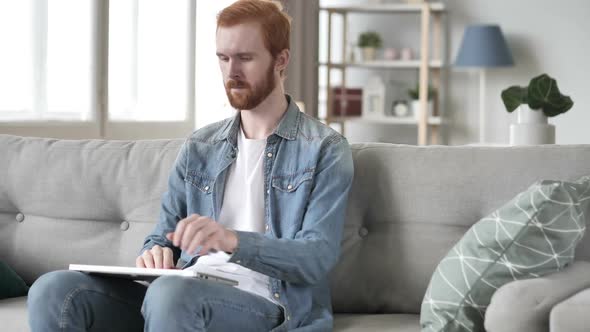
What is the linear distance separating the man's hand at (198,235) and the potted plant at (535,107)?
167 centimetres

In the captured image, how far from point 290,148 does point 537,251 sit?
61 cm

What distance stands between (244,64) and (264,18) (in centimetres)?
11

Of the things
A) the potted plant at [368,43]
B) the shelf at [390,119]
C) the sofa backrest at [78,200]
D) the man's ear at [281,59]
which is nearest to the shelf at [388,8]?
the potted plant at [368,43]

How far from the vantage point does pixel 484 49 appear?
6.99 m

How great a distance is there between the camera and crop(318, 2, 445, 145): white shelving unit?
683cm

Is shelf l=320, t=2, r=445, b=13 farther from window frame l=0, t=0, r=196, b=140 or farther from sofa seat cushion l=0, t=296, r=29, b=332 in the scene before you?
sofa seat cushion l=0, t=296, r=29, b=332

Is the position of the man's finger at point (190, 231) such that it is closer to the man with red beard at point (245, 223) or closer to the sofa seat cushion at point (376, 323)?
the man with red beard at point (245, 223)

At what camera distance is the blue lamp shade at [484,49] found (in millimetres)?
6984

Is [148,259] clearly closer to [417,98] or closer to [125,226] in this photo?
[125,226]

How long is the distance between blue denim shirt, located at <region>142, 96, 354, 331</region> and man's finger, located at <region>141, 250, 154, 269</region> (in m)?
0.08

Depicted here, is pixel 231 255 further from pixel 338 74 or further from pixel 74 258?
pixel 338 74

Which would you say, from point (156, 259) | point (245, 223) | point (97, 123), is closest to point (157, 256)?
point (156, 259)

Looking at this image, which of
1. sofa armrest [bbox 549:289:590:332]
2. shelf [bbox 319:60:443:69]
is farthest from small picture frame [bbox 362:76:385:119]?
sofa armrest [bbox 549:289:590:332]

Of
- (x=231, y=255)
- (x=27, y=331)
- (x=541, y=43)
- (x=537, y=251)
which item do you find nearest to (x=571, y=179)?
(x=537, y=251)
